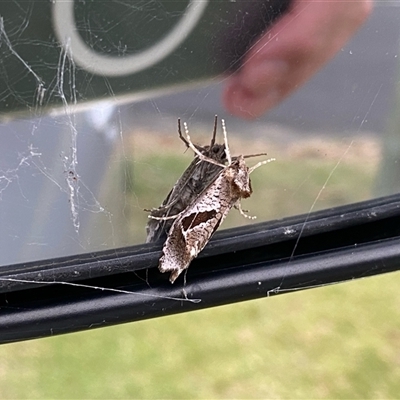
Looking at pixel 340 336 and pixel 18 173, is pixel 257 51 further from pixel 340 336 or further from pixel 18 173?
pixel 340 336

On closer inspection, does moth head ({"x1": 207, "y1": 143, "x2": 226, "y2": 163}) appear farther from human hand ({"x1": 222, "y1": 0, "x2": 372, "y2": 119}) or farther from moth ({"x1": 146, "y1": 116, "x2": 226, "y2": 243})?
human hand ({"x1": 222, "y1": 0, "x2": 372, "y2": 119})

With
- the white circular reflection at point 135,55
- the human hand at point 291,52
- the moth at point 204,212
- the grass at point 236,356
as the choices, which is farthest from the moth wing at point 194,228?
the grass at point 236,356

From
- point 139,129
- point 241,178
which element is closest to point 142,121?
point 139,129

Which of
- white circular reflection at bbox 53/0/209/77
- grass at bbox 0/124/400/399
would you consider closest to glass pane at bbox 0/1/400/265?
white circular reflection at bbox 53/0/209/77

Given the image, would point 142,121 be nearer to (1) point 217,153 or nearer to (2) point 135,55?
(2) point 135,55

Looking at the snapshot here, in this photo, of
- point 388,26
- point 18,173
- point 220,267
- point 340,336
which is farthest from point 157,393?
point 388,26

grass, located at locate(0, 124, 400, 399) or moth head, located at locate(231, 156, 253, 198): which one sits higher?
→ grass, located at locate(0, 124, 400, 399)
